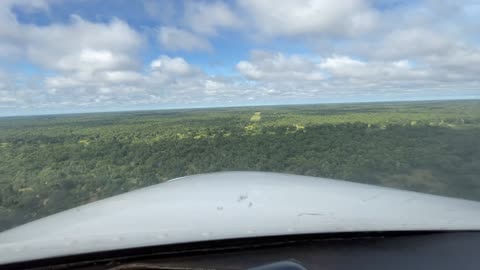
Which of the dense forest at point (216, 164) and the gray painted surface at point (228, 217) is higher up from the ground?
the gray painted surface at point (228, 217)

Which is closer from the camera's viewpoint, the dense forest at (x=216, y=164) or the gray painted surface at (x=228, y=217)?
the gray painted surface at (x=228, y=217)

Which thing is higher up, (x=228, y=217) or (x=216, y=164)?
(x=228, y=217)

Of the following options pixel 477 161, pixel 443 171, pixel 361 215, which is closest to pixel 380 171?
pixel 443 171

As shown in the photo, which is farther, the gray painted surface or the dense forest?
the dense forest

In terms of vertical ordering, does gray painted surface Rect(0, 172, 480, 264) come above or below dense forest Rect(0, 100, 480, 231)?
above

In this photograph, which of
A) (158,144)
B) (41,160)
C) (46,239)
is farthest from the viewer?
(158,144)

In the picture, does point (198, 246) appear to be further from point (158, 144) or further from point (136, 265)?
point (158, 144)

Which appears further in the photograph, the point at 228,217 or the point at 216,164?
the point at 216,164

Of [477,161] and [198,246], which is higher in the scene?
[198,246]
